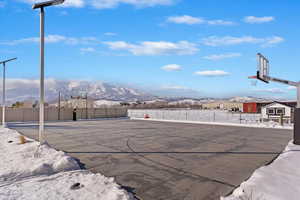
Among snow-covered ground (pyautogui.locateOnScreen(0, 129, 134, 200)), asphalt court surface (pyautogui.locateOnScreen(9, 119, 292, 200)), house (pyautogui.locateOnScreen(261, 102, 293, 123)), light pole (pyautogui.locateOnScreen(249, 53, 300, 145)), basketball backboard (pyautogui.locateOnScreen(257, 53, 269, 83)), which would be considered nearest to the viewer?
snow-covered ground (pyautogui.locateOnScreen(0, 129, 134, 200))

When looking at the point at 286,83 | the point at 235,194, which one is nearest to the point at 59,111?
the point at 286,83

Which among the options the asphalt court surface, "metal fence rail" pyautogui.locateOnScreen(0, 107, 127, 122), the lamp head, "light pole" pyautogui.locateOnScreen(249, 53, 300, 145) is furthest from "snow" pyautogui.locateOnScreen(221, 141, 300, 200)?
"metal fence rail" pyautogui.locateOnScreen(0, 107, 127, 122)

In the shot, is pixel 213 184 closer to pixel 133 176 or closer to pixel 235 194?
pixel 235 194

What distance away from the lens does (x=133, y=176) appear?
5371mm

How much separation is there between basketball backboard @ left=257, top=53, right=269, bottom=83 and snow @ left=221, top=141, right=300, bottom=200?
7155 mm

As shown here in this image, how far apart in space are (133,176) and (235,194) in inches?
94.4

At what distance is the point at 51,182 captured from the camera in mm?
4785

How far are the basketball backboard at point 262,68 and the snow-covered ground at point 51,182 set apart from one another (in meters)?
11.1

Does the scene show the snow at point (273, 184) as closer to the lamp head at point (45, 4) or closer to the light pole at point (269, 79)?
the light pole at point (269, 79)

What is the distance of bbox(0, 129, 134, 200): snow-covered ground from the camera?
13.4 feet

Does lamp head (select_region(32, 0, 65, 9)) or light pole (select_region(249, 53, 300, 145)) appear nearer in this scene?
lamp head (select_region(32, 0, 65, 9))

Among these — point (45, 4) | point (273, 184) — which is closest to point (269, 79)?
point (273, 184)

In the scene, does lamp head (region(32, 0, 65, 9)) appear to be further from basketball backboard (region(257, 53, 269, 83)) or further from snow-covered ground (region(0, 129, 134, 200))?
basketball backboard (region(257, 53, 269, 83))

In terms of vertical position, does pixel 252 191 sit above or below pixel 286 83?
below
